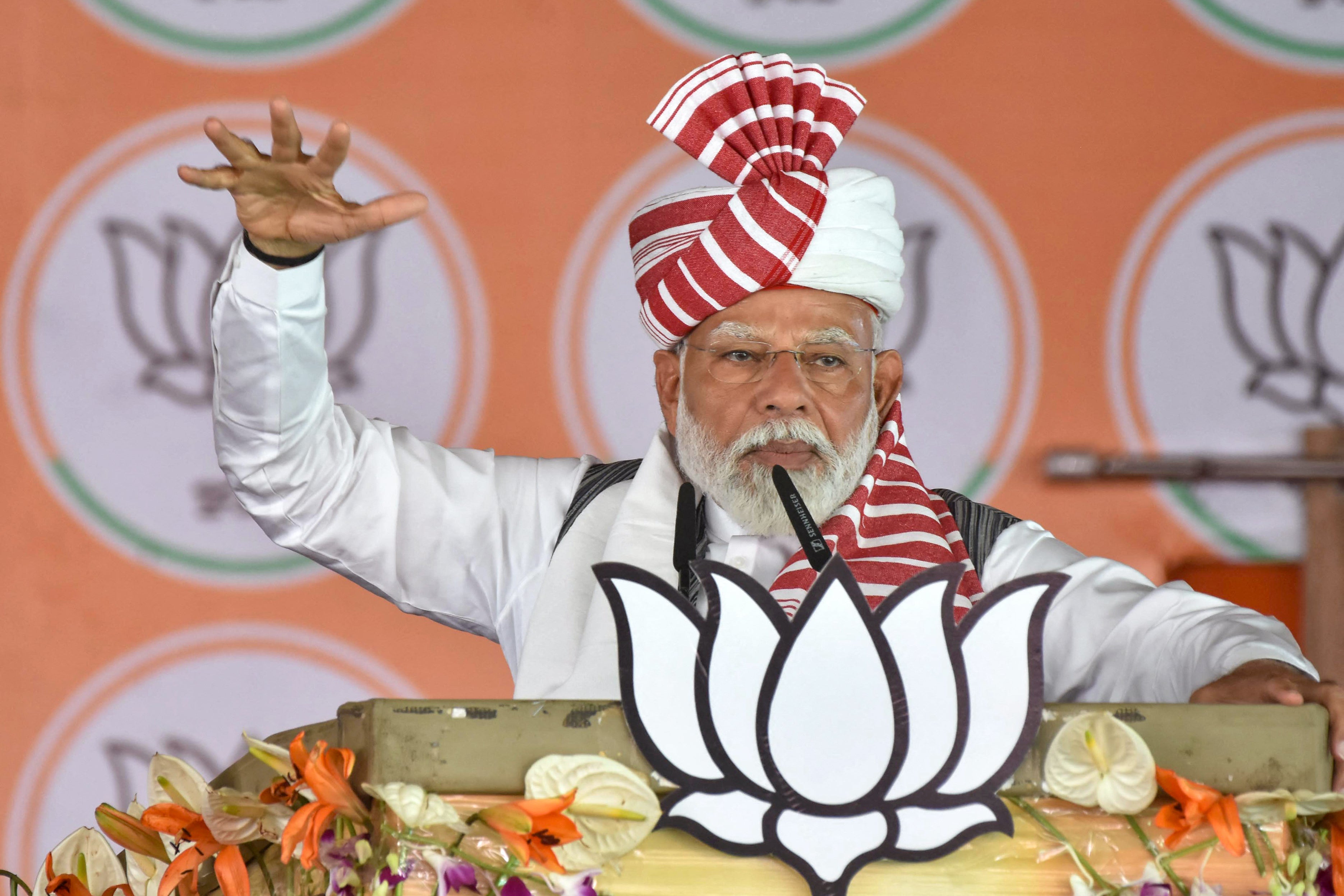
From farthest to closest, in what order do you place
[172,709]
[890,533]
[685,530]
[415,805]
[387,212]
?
[172,709]
[890,533]
[685,530]
[387,212]
[415,805]

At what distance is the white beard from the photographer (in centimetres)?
140

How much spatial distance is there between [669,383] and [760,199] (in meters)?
0.24

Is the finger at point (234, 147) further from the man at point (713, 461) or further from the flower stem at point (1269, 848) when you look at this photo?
the flower stem at point (1269, 848)

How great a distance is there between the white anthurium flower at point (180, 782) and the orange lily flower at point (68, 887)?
0.09 m

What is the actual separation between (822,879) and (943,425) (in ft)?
4.56

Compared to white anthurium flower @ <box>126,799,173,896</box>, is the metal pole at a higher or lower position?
higher

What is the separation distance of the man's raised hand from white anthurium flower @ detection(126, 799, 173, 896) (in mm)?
431

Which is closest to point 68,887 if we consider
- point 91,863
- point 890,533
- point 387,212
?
point 91,863

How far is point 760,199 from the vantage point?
145cm

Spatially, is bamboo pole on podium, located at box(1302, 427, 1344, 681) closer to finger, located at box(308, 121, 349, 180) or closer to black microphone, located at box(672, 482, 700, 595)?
black microphone, located at box(672, 482, 700, 595)

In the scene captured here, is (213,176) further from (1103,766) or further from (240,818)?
(1103,766)

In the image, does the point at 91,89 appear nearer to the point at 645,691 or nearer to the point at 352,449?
the point at 352,449

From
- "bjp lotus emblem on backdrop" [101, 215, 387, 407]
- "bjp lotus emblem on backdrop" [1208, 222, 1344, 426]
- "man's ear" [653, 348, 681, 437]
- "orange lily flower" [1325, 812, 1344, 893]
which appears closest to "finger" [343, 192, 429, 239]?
"man's ear" [653, 348, 681, 437]

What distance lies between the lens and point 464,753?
0.71 m
